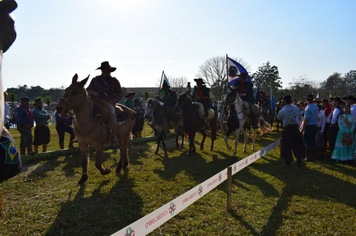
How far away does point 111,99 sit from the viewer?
674 centimetres

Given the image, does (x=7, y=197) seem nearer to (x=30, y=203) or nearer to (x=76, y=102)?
(x=30, y=203)

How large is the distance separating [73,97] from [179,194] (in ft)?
10.8

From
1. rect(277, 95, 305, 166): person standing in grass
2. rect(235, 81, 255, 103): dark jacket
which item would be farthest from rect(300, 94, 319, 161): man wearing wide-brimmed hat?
rect(235, 81, 255, 103): dark jacket

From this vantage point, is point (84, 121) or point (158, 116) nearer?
point (84, 121)

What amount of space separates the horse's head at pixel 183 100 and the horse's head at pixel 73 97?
183 inches

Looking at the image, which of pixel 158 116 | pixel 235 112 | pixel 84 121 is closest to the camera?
pixel 84 121

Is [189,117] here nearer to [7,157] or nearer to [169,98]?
[169,98]

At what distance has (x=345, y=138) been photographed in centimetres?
834

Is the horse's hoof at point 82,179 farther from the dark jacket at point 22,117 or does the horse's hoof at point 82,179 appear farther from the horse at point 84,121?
the dark jacket at point 22,117

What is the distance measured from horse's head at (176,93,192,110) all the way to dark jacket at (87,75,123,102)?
3438mm

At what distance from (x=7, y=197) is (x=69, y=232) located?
2437 millimetres

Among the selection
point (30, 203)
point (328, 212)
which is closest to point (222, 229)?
point (328, 212)

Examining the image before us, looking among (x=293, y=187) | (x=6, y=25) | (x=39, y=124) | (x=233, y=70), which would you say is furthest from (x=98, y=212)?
(x=233, y=70)

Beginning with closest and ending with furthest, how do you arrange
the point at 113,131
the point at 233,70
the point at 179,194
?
the point at 179,194
the point at 113,131
the point at 233,70
